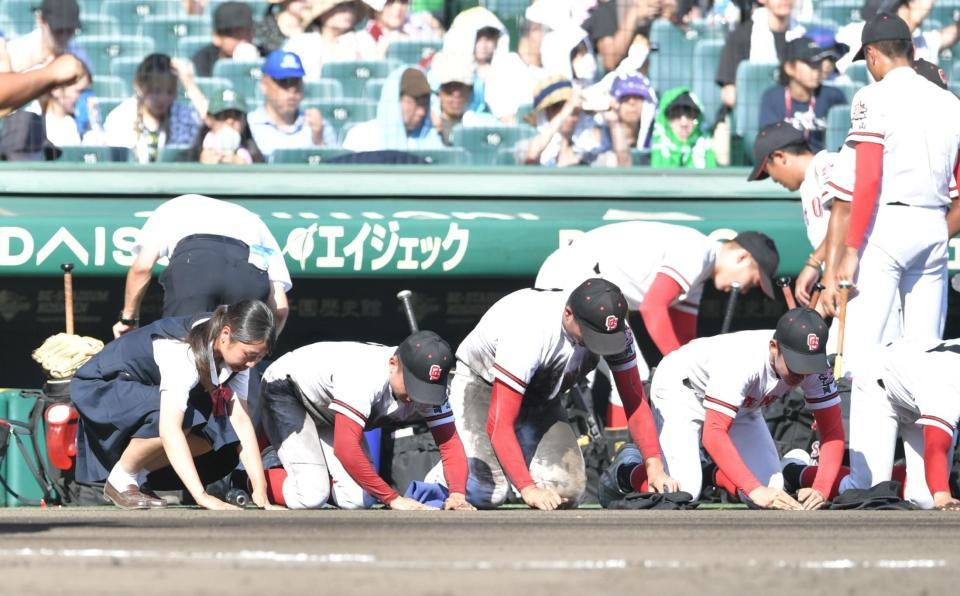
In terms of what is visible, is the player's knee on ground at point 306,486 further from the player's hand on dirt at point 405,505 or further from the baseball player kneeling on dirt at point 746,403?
the baseball player kneeling on dirt at point 746,403

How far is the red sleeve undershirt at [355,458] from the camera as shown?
7.09 meters

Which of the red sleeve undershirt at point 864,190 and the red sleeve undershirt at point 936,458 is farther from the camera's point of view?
the red sleeve undershirt at point 864,190

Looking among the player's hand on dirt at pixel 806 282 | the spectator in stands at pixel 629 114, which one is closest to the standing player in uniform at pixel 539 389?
the player's hand on dirt at pixel 806 282

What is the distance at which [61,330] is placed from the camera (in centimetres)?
1037

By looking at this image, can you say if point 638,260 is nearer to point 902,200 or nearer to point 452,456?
point 902,200

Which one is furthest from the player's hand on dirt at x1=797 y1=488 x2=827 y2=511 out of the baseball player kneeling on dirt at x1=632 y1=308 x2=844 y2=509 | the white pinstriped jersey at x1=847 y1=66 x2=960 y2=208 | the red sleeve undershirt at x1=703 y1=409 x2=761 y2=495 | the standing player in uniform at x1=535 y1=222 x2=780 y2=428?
the white pinstriped jersey at x1=847 y1=66 x2=960 y2=208

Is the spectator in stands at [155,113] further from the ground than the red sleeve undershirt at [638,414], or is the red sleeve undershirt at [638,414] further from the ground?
the spectator in stands at [155,113]

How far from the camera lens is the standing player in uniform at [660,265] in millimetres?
8836

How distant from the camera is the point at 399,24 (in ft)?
36.1

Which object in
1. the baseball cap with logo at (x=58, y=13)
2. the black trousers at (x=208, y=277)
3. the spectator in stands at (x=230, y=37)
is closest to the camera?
the black trousers at (x=208, y=277)

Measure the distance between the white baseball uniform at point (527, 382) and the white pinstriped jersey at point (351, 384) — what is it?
0.37 m

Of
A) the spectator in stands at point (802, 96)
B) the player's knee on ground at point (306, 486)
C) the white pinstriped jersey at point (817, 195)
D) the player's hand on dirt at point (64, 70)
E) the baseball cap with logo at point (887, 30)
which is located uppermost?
the baseball cap with logo at point (887, 30)

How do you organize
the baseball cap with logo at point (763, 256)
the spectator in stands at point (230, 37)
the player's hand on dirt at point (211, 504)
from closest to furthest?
the player's hand on dirt at point (211, 504), the baseball cap with logo at point (763, 256), the spectator in stands at point (230, 37)

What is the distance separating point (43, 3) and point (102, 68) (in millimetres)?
539
